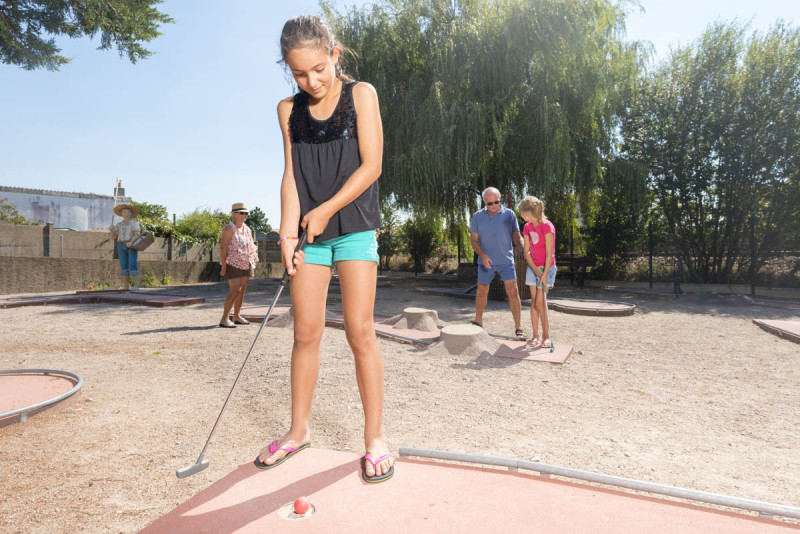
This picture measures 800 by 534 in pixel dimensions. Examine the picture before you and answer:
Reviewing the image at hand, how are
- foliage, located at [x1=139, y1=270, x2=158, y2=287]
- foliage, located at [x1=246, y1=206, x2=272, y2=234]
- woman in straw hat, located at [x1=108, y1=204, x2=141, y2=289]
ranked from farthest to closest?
foliage, located at [x1=246, y1=206, x2=272, y2=234] < foliage, located at [x1=139, y1=270, x2=158, y2=287] < woman in straw hat, located at [x1=108, y1=204, x2=141, y2=289]

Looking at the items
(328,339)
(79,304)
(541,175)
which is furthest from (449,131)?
(79,304)

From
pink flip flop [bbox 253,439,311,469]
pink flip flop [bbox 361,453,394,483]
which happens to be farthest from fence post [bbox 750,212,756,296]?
pink flip flop [bbox 253,439,311,469]

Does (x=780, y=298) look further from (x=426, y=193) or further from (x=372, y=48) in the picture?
(x=372, y=48)

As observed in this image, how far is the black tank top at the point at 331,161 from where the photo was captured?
2135 millimetres

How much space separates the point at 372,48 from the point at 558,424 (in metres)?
11.5

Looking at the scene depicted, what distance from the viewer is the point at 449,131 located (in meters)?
11.5

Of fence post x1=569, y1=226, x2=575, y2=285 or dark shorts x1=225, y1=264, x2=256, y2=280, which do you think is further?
fence post x1=569, y1=226, x2=575, y2=285

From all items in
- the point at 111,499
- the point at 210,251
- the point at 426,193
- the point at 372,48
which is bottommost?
the point at 111,499

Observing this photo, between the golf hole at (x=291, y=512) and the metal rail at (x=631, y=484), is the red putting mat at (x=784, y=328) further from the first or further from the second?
the golf hole at (x=291, y=512)

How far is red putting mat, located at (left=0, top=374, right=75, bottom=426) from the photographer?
3.16 metres

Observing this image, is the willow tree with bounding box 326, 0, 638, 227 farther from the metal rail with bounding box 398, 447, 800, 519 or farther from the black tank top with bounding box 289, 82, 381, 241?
the metal rail with bounding box 398, 447, 800, 519

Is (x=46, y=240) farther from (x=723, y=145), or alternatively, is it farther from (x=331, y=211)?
(x=723, y=145)

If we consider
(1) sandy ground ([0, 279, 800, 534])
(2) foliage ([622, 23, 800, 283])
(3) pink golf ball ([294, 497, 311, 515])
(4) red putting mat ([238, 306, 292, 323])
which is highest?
(2) foliage ([622, 23, 800, 283])

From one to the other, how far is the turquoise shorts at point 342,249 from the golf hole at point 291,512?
3.05 ft
